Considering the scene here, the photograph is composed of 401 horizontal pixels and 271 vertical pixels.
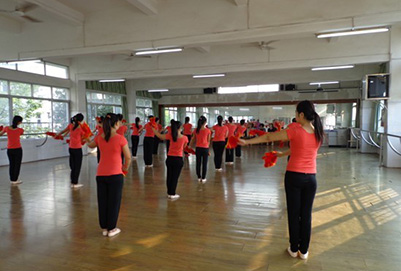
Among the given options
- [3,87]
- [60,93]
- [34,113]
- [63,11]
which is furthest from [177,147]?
[60,93]

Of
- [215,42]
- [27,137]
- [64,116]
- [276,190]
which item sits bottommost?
[276,190]

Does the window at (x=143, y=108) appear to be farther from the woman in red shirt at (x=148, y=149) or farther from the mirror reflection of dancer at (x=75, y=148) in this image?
the mirror reflection of dancer at (x=75, y=148)

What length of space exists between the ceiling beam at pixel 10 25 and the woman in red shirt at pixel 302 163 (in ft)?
25.0

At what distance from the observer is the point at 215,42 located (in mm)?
5734

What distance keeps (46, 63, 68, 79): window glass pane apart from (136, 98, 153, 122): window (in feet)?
17.9

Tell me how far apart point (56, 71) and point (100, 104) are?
271cm

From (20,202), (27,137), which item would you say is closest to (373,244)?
(20,202)

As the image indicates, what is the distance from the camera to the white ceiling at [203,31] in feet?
16.3

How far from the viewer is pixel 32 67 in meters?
10.1

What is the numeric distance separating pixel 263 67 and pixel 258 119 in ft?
31.0

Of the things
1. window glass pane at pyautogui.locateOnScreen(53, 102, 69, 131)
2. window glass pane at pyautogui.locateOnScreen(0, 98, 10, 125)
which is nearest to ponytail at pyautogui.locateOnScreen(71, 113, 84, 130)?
window glass pane at pyautogui.locateOnScreen(0, 98, 10, 125)

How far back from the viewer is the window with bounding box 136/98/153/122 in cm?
1666

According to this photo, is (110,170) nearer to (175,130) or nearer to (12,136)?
(175,130)

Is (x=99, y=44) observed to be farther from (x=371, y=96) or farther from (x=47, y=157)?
(x=371, y=96)
